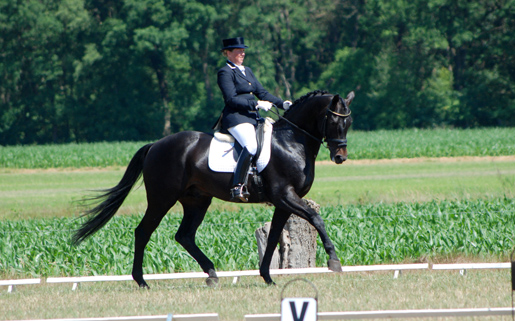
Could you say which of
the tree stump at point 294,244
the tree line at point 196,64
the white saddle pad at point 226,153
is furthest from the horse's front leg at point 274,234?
the tree line at point 196,64

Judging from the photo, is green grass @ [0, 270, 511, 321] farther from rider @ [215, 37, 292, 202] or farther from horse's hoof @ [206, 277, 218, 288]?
rider @ [215, 37, 292, 202]

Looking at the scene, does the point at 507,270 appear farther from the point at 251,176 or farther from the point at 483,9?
the point at 483,9

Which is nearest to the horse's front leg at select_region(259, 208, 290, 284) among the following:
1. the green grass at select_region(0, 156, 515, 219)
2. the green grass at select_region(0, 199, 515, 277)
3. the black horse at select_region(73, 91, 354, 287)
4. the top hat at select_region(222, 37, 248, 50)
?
the black horse at select_region(73, 91, 354, 287)

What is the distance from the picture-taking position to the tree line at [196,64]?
69188 mm

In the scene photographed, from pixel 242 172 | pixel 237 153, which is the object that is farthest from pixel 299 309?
pixel 237 153

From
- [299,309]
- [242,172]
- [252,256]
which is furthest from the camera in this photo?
[252,256]

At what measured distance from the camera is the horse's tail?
925cm

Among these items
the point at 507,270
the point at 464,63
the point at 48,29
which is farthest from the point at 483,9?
the point at 507,270

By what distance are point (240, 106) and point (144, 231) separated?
2.10 meters

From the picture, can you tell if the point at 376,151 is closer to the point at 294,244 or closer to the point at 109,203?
the point at 294,244

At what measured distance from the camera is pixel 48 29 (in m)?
71.6

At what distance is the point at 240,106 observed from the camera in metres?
8.31

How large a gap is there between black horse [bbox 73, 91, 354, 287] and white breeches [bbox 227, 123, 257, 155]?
10.4 inches

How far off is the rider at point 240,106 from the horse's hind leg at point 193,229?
1.00 metres
